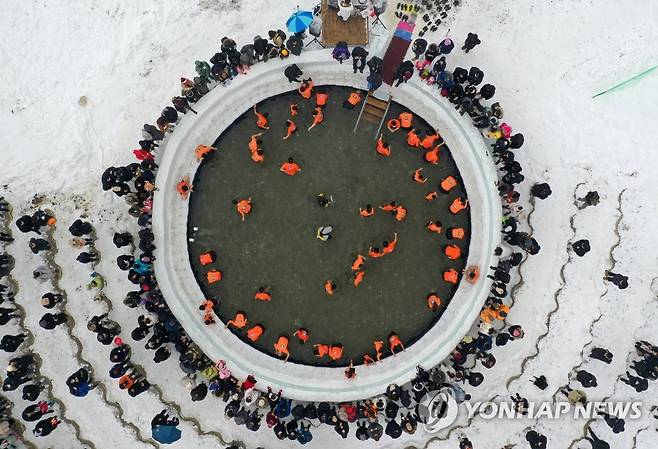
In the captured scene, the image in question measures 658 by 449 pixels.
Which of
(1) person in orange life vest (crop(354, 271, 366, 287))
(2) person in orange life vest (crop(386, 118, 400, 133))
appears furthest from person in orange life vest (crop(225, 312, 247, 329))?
(2) person in orange life vest (crop(386, 118, 400, 133))

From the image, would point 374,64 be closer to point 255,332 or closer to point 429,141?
point 429,141

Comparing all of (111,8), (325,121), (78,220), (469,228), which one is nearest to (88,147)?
(78,220)

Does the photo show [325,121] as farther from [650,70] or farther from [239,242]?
[650,70]

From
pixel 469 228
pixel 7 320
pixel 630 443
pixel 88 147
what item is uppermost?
pixel 469 228

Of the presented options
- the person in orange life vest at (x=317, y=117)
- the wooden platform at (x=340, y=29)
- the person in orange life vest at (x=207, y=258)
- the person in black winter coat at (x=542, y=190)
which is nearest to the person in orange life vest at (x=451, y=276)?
the person in black winter coat at (x=542, y=190)

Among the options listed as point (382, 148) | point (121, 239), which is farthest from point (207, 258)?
point (382, 148)

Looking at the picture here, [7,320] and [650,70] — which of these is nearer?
[7,320]
